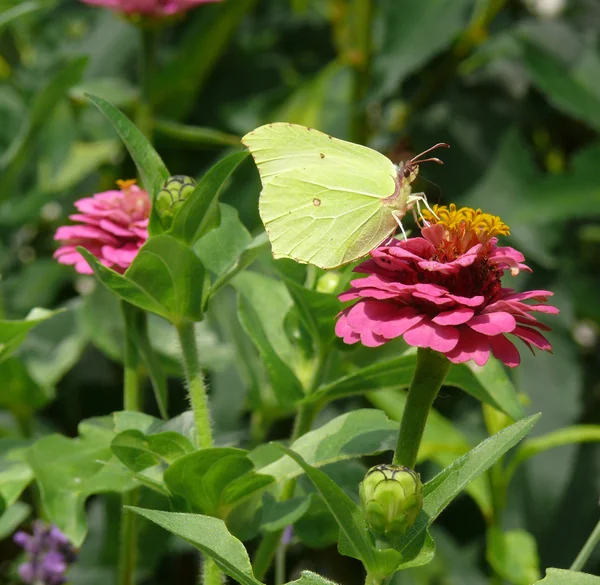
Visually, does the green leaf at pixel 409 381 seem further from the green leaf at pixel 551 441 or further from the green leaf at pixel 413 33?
the green leaf at pixel 413 33

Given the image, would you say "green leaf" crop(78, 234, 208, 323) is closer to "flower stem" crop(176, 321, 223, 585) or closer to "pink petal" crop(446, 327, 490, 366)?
"flower stem" crop(176, 321, 223, 585)

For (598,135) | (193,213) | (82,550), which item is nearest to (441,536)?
(82,550)

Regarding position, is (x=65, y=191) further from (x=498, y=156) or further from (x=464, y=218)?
(x=464, y=218)

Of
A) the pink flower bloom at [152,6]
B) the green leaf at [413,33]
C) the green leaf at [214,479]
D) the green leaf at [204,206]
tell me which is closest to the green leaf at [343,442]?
the green leaf at [214,479]

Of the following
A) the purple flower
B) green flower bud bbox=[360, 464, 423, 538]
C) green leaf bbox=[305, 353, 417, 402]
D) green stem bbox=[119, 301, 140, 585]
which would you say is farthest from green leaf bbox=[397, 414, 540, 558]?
the purple flower

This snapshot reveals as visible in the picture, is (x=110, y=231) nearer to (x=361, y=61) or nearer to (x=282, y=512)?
(x=282, y=512)

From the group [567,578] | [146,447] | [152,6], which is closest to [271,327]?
[146,447]
